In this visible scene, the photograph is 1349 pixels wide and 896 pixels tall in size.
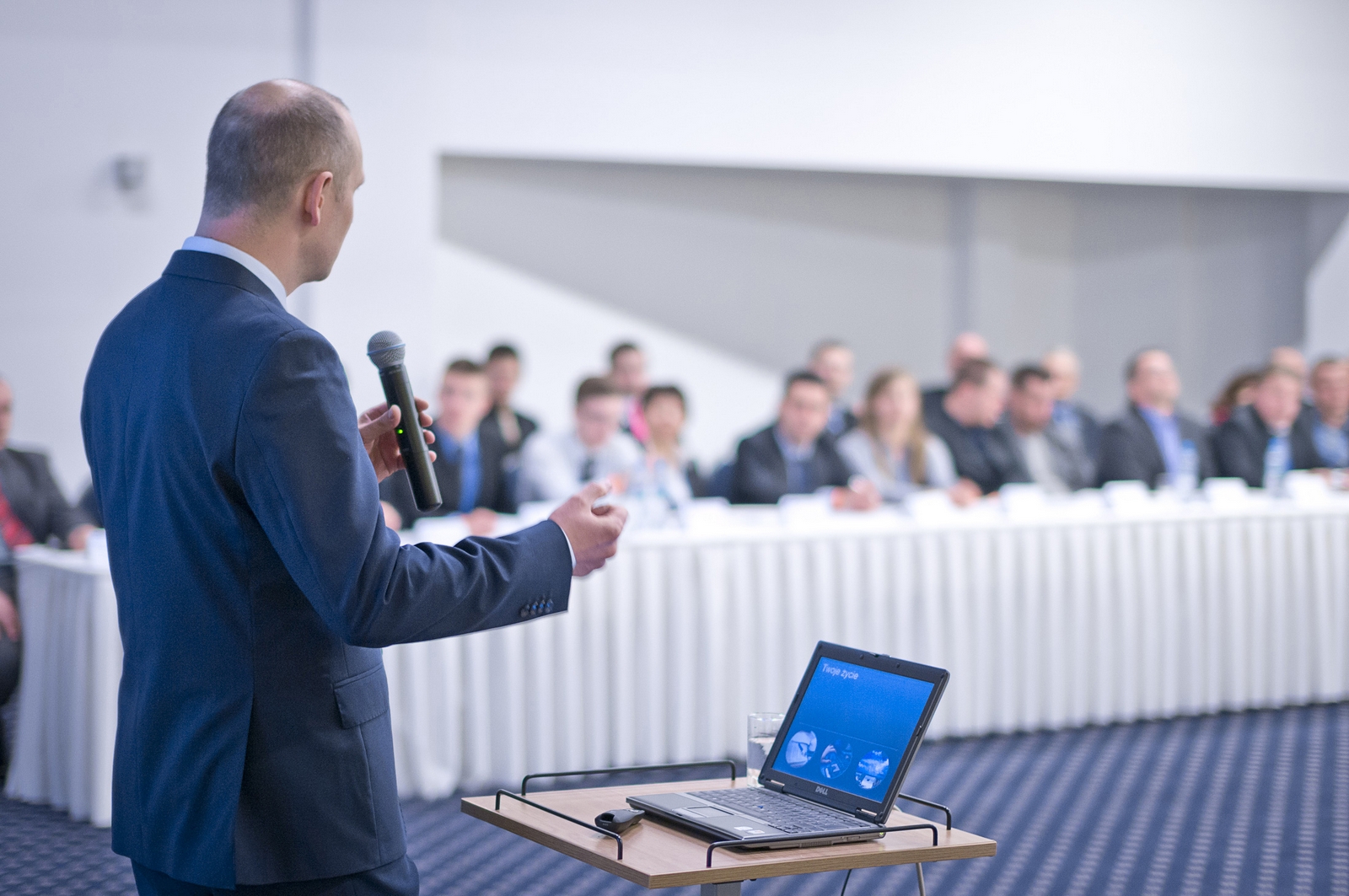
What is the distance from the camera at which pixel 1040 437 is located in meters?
5.85

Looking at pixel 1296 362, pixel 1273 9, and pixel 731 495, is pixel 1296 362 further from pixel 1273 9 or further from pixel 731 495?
pixel 731 495

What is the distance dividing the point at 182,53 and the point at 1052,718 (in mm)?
4872

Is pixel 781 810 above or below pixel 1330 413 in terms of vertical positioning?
below

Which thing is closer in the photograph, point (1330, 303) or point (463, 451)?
point (463, 451)

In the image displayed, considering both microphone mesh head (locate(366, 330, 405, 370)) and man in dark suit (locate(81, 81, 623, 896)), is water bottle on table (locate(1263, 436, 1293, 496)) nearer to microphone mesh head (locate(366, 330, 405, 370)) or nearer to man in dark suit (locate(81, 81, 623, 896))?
microphone mesh head (locate(366, 330, 405, 370))

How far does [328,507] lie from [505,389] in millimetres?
5066

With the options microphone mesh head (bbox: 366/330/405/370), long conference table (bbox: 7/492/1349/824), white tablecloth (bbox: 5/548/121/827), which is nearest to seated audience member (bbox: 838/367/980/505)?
long conference table (bbox: 7/492/1349/824)

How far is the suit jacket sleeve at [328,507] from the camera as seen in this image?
115cm

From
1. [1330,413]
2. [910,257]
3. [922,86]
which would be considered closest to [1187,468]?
[1330,413]

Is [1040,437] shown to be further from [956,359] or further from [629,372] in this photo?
[629,372]

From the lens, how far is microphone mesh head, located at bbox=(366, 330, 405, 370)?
1444 mm

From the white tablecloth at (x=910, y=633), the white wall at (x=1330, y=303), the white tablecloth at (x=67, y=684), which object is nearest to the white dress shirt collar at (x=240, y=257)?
the white tablecloth at (x=67, y=684)

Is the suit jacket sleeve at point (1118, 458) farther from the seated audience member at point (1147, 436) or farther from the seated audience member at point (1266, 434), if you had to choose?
the seated audience member at point (1266, 434)

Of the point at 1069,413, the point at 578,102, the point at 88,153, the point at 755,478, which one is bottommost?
the point at 755,478
